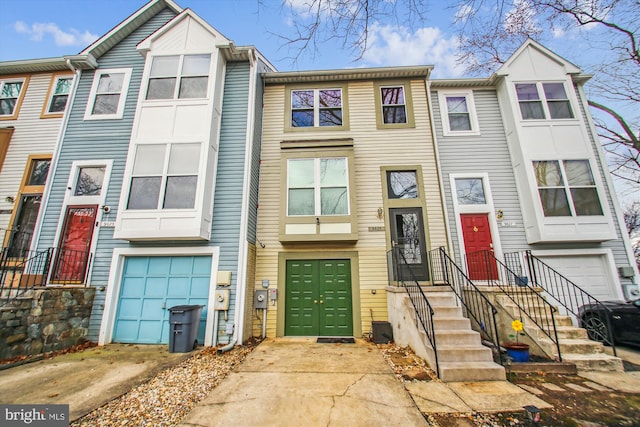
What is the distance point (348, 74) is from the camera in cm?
874

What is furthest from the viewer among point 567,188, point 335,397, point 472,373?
point 567,188

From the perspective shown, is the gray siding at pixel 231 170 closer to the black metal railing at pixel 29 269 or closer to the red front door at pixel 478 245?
the black metal railing at pixel 29 269

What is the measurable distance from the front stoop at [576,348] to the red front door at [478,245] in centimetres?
192

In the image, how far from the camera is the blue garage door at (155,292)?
6359 millimetres

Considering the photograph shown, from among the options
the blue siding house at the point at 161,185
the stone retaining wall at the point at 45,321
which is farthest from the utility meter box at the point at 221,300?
the stone retaining wall at the point at 45,321

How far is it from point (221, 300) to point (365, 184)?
531 cm

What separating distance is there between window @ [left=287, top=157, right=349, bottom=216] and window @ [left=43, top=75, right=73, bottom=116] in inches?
327

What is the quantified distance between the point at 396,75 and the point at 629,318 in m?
9.09

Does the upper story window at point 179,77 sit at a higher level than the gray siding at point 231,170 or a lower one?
higher

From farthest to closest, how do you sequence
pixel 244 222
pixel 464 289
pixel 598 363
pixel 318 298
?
pixel 318 298 → pixel 244 222 → pixel 464 289 → pixel 598 363

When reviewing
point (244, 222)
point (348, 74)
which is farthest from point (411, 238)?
point (348, 74)

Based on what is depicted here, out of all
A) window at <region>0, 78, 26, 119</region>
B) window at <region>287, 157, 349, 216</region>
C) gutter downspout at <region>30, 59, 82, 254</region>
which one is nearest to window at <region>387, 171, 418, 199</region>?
window at <region>287, 157, 349, 216</region>

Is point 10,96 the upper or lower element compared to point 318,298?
upper

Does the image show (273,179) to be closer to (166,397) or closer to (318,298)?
(318,298)
